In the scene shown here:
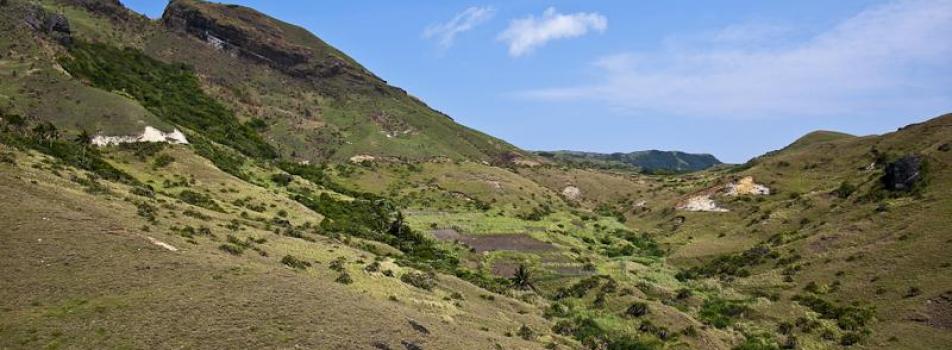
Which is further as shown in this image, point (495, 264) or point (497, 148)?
point (497, 148)

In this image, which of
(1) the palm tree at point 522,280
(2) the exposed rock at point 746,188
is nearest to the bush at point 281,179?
(1) the palm tree at point 522,280

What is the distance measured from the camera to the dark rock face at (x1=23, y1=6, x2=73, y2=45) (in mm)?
96500

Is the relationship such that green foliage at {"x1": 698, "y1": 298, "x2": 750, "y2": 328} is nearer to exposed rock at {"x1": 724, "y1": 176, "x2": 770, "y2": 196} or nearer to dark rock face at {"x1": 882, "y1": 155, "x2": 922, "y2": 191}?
dark rock face at {"x1": 882, "y1": 155, "x2": 922, "y2": 191}

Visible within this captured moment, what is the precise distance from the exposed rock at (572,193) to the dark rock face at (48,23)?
3893 inches

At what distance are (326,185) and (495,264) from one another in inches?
1621

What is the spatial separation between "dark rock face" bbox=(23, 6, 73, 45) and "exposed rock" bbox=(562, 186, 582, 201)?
98895mm

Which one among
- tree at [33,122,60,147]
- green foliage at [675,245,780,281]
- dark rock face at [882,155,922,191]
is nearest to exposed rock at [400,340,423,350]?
tree at [33,122,60,147]

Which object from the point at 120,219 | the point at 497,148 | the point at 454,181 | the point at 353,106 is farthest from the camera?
the point at 497,148

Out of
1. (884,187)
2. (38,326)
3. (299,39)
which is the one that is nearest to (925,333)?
(884,187)

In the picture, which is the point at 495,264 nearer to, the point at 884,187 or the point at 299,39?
the point at 884,187

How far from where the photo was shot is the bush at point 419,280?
47.4 m

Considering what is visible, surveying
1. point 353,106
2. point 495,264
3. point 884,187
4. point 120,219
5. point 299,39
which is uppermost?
point 299,39

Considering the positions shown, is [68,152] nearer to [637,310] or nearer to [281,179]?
[281,179]

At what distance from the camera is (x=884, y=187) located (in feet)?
268
